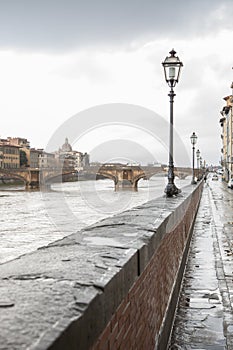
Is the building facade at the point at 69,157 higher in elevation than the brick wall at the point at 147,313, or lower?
higher

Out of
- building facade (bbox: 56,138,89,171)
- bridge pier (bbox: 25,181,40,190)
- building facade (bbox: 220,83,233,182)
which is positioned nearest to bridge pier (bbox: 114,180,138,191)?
bridge pier (bbox: 25,181,40,190)

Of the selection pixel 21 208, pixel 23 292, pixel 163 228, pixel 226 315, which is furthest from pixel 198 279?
pixel 21 208

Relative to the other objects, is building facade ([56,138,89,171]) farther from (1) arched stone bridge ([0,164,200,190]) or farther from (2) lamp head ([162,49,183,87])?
(2) lamp head ([162,49,183,87])

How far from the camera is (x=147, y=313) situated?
3.16 metres

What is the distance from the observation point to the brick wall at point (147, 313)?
7.26 ft

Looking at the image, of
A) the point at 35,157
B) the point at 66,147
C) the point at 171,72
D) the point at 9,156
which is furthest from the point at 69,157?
the point at 171,72

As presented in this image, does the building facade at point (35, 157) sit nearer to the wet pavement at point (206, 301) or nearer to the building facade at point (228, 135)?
the building facade at point (228, 135)

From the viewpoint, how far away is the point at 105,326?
78.1 inches

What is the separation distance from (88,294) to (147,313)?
4.58 feet

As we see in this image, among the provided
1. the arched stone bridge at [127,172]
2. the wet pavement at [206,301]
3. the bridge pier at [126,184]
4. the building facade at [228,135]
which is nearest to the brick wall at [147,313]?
the wet pavement at [206,301]

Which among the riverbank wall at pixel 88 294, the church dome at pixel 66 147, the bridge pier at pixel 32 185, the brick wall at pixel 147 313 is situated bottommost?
the bridge pier at pixel 32 185

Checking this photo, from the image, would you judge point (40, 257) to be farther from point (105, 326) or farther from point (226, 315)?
point (226, 315)

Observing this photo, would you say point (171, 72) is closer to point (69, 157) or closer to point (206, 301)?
point (206, 301)

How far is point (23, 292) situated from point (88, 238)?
1622 mm
